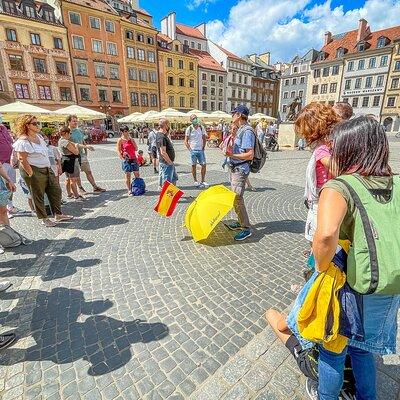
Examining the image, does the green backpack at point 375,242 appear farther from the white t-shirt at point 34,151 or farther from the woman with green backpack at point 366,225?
the white t-shirt at point 34,151

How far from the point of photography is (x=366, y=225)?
3.70ft

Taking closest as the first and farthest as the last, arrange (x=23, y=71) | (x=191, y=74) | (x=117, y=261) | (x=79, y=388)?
(x=79, y=388)
(x=117, y=261)
(x=23, y=71)
(x=191, y=74)

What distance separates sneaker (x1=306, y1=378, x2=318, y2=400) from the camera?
5.77ft

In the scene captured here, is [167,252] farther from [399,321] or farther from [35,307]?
[399,321]

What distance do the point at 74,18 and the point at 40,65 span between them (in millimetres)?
7230

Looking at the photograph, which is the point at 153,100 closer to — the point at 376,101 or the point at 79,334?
the point at 376,101

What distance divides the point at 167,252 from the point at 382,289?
3125 mm

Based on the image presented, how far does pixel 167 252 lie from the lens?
12.9 feet

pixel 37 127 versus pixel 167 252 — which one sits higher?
pixel 37 127

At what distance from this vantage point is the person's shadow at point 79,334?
2.14 m

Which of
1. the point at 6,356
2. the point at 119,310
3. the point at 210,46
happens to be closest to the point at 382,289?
the point at 119,310

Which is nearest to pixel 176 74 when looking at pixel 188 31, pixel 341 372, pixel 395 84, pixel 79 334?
pixel 188 31

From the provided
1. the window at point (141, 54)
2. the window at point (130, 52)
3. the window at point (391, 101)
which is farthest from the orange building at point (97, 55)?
the window at point (391, 101)

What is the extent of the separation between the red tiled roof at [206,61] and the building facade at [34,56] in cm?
2242
